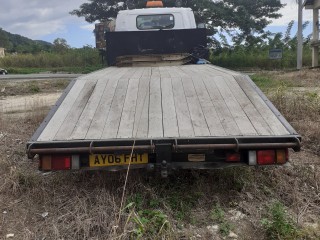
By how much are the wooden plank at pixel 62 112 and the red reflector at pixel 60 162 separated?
18 cm

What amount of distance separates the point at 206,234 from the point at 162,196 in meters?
0.70

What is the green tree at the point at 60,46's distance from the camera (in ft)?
103

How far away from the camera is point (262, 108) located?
11.6 feet

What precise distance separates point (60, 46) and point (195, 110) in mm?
30441

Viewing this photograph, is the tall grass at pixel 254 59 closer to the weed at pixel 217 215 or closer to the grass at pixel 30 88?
the grass at pixel 30 88

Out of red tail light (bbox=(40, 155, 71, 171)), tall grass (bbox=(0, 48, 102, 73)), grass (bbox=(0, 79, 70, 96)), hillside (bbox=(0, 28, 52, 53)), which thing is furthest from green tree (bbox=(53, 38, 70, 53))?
red tail light (bbox=(40, 155, 71, 171))

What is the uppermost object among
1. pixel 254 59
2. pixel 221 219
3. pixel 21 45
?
pixel 21 45

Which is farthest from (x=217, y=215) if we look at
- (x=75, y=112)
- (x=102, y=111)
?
(x=75, y=112)

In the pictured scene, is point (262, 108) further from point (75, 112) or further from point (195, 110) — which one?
point (75, 112)

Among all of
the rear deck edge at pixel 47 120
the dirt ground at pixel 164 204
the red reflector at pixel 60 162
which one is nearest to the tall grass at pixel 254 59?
the dirt ground at pixel 164 204

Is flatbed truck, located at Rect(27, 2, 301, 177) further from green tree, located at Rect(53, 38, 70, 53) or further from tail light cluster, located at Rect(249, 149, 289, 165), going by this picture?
green tree, located at Rect(53, 38, 70, 53)

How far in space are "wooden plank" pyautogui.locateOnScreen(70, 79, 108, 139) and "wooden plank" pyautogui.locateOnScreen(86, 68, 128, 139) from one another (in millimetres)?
33

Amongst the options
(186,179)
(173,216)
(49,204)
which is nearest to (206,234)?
(173,216)

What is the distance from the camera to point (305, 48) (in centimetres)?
2494
